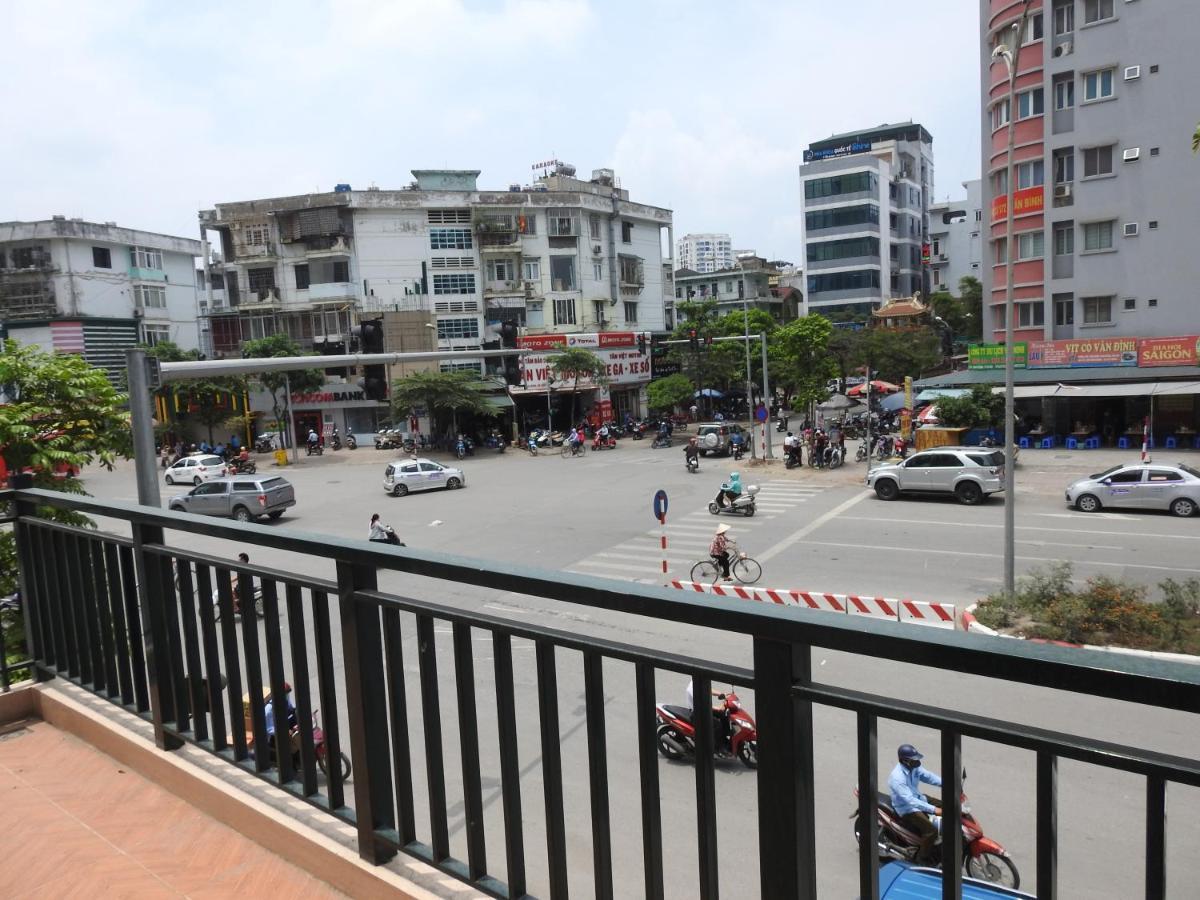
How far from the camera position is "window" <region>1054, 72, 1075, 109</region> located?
3231 cm

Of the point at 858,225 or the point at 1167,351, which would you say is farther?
the point at 858,225

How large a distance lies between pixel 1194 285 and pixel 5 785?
35957mm

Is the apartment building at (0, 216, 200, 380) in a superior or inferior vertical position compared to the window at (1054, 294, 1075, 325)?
superior

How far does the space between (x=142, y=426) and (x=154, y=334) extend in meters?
51.5

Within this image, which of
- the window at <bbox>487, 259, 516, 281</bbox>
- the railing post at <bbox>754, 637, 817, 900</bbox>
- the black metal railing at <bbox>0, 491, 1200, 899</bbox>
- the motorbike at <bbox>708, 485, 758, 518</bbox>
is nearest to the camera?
the black metal railing at <bbox>0, 491, 1200, 899</bbox>

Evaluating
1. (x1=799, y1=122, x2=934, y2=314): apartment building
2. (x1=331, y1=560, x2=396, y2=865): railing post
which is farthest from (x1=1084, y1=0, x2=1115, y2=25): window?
(x1=331, y1=560, x2=396, y2=865): railing post

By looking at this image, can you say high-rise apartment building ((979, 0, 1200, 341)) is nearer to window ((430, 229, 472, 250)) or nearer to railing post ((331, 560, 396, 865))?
window ((430, 229, 472, 250))

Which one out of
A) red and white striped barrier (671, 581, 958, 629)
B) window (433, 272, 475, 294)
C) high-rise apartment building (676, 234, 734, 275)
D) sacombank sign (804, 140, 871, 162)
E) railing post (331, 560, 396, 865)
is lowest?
red and white striped barrier (671, 581, 958, 629)

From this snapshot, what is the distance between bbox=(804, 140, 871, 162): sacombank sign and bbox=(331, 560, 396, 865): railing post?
72.7 meters

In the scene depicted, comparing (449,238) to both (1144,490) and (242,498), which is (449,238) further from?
(1144,490)

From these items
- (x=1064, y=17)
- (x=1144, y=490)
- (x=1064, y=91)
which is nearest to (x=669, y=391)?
(x=1064, y=91)

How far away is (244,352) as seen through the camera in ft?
151

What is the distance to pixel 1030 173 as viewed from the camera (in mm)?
33812

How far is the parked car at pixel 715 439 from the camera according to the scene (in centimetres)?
3581
